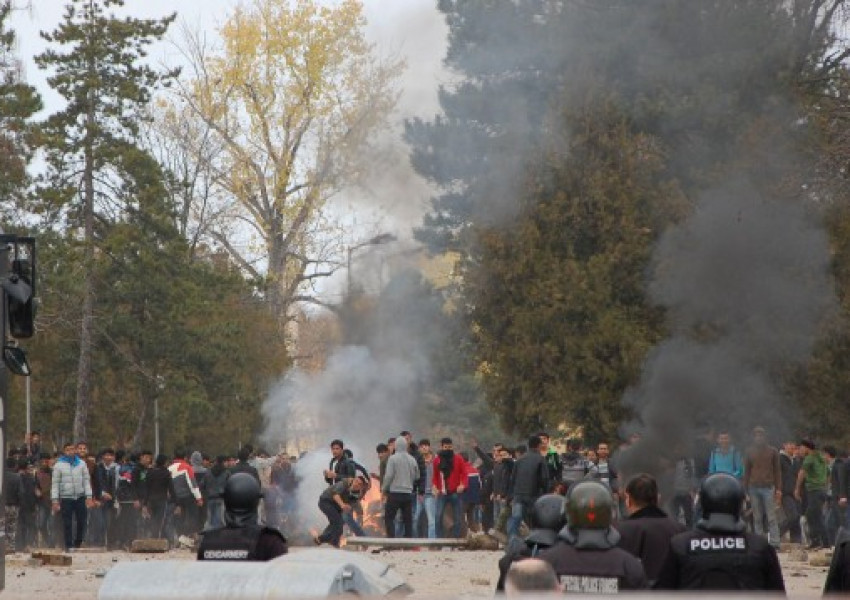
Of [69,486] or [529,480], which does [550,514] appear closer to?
[529,480]

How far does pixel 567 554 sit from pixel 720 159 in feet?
119

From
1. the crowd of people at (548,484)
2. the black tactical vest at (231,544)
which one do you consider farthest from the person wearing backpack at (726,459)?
the black tactical vest at (231,544)

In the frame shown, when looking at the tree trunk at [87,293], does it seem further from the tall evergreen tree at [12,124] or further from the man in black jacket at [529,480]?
the man in black jacket at [529,480]

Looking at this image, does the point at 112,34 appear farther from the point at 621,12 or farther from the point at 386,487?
the point at 386,487

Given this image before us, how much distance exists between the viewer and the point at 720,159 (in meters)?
43.8

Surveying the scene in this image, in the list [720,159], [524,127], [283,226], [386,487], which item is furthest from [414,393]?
[386,487]

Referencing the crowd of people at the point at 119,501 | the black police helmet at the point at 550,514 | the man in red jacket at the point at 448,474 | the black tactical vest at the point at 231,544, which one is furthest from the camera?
the man in red jacket at the point at 448,474

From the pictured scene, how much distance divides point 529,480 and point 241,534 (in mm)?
15766

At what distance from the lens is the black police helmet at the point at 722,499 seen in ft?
28.1

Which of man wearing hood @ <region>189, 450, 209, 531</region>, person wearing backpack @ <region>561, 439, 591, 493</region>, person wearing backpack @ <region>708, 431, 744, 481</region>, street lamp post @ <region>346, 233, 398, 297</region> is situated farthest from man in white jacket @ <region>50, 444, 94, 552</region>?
street lamp post @ <region>346, 233, 398, 297</region>

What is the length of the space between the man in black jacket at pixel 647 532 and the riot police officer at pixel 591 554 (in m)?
1.66

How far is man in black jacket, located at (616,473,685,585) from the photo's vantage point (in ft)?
33.1

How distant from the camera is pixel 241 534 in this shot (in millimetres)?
9680

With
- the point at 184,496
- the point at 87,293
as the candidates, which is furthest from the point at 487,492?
the point at 87,293
